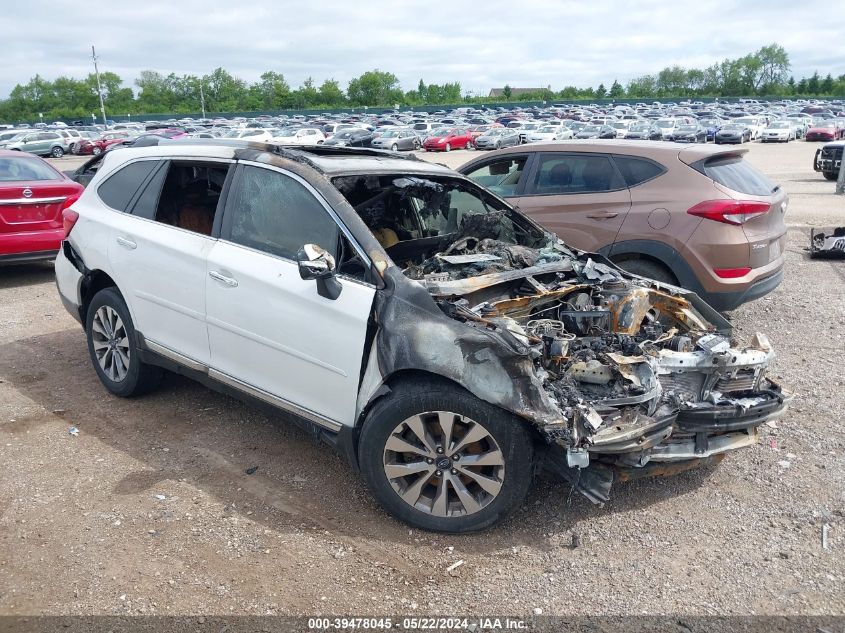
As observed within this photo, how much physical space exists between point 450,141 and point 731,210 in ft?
117

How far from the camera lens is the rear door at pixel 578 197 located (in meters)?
6.16

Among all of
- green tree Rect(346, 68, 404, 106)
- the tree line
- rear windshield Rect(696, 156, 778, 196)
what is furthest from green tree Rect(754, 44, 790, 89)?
rear windshield Rect(696, 156, 778, 196)

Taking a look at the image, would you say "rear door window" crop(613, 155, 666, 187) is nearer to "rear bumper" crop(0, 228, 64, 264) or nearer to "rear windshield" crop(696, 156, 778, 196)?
"rear windshield" crop(696, 156, 778, 196)

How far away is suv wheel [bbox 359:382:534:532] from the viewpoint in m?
3.17

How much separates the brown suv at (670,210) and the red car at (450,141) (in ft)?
111

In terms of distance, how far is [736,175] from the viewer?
6.00 metres

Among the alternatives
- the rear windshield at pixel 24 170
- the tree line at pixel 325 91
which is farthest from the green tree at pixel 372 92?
the rear windshield at pixel 24 170

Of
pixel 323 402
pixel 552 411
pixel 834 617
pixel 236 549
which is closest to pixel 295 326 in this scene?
pixel 323 402

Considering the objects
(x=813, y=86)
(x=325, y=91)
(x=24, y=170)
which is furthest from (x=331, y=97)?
(x=24, y=170)

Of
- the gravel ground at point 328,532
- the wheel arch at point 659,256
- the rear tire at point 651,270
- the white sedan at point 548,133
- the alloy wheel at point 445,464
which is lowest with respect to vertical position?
the gravel ground at point 328,532

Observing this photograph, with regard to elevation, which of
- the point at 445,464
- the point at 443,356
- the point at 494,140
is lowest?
the point at 445,464

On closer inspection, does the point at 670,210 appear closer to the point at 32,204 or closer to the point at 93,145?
the point at 32,204

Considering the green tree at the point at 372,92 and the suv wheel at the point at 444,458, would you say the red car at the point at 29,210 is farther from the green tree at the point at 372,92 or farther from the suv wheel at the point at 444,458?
the green tree at the point at 372,92

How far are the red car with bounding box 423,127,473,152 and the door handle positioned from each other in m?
36.8
